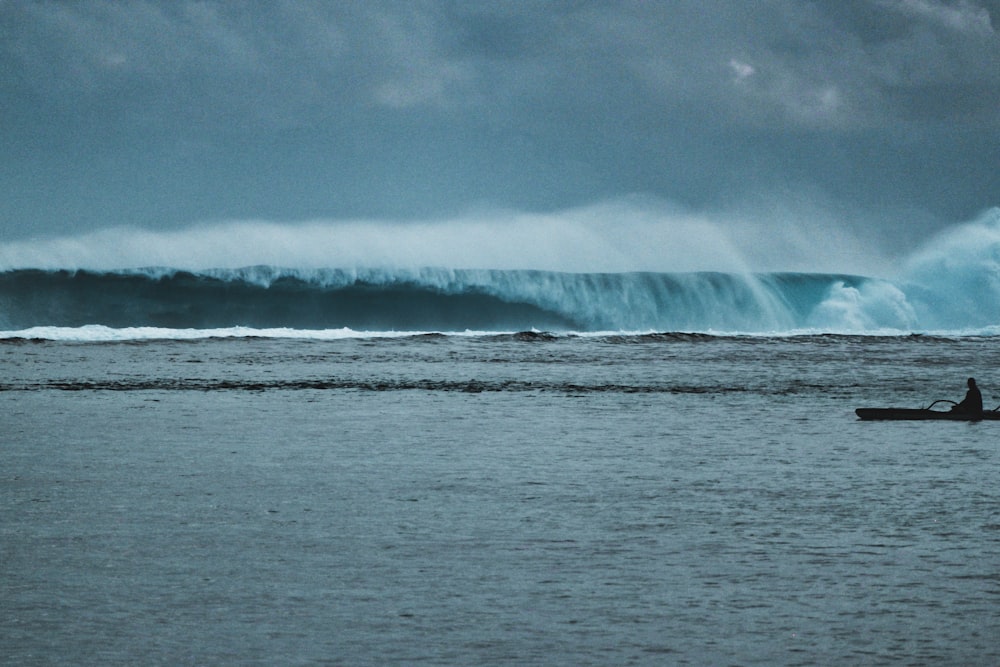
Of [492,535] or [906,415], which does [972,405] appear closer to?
[906,415]

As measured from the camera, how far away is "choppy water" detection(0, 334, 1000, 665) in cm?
639

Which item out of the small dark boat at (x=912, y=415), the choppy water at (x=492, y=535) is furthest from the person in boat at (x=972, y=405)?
the choppy water at (x=492, y=535)

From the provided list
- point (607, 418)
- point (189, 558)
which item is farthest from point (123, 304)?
point (189, 558)

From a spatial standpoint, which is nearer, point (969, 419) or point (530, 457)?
point (530, 457)

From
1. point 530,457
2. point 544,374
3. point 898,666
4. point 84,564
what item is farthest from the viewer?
point 544,374

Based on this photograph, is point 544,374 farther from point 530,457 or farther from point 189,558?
point 189,558

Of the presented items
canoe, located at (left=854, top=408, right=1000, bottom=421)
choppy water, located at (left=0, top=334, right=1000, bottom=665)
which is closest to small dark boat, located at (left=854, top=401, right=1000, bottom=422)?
canoe, located at (left=854, top=408, right=1000, bottom=421)

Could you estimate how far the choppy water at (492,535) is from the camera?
6.39 meters

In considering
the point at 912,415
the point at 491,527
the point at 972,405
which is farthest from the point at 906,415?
the point at 491,527

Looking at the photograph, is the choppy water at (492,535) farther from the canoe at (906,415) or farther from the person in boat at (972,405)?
the person in boat at (972,405)

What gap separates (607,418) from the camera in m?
19.5

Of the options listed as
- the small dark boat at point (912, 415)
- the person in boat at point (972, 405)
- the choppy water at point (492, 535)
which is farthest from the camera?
the person in boat at point (972, 405)

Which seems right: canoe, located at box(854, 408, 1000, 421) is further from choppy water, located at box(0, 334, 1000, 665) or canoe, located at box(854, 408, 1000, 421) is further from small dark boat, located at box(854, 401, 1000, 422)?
choppy water, located at box(0, 334, 1000, 665)

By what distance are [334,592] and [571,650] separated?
1.81m
